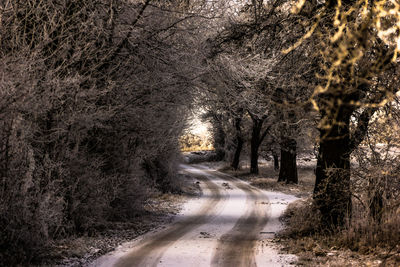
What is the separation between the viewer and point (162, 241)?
10.3m

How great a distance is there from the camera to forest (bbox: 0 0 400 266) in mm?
6930

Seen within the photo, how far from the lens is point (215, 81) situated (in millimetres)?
13445

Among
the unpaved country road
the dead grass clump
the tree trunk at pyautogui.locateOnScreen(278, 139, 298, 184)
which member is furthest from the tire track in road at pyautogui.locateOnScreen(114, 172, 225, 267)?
the tree trunk at pyautogui.locateOnScreen(278, 139, 298, 184)

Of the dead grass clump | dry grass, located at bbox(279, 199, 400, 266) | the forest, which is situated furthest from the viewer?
the dead grass clump

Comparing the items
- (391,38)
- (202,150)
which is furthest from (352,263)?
(202,150)

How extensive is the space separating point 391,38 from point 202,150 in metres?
50.9

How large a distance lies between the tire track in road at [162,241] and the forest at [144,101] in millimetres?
1566

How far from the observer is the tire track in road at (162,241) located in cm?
829

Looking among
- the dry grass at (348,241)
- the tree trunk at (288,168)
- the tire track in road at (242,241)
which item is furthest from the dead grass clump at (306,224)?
the tree trunk at (288,168)

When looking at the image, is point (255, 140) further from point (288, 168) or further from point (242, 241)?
point (242, 241)

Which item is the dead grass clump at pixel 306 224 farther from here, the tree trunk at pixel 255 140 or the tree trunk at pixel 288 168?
the tree trunk at pixel 255 140

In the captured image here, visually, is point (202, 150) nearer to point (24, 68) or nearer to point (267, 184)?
point (267, 184)

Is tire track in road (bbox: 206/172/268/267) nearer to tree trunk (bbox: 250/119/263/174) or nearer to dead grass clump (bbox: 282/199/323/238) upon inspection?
dead grass clump (bbox: 282/199/323/238)

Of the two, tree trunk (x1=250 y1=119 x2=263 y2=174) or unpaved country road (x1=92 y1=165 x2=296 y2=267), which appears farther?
tree trunk (x1=250 y1=119 x2=263 y2=174)
